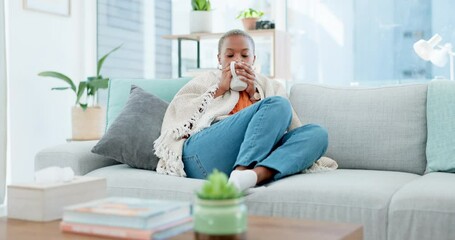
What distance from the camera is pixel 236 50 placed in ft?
9.27

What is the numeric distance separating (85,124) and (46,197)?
8.34 ft

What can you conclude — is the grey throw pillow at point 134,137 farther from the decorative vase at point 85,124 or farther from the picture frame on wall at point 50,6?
the picture frame on wall at point 50,6

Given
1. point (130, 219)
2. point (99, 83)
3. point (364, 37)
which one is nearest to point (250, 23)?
point (364, 37)

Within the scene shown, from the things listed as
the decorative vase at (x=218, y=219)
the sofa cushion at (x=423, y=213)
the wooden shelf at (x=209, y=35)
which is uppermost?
the wooden shelf at (x=209, y=35)

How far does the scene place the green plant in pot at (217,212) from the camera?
1.21m

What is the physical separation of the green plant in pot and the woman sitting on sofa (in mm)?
824

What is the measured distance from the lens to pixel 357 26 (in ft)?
13.4

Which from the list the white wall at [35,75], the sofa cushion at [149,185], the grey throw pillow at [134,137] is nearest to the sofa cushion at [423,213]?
the sofa cushion at [149,185]

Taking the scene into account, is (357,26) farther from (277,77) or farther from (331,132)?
(331,132)

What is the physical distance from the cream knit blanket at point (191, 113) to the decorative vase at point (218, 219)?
1.25 metres

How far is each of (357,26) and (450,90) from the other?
1608 mm

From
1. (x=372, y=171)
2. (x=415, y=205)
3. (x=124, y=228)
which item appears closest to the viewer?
(x=124, y=228)

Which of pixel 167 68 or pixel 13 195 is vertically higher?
pixel 167 68

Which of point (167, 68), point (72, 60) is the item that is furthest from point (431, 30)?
point (72, 60)
